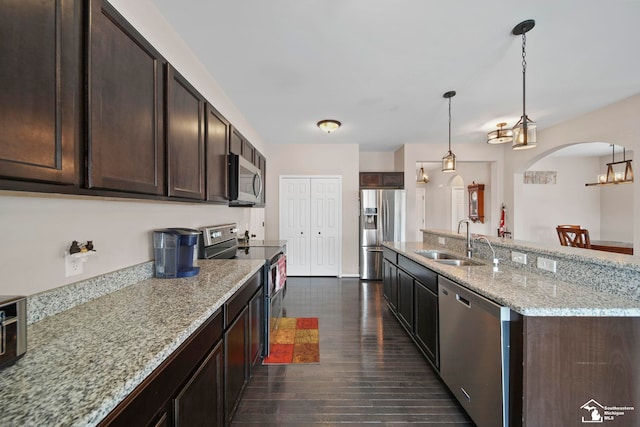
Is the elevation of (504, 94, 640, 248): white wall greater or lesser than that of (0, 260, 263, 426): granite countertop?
greater

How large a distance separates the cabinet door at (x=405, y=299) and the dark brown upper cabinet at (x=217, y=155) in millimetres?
2014

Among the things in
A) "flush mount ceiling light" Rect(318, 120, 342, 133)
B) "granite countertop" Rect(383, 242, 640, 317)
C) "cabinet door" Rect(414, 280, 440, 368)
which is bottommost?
"cabinet door" Rect(414, 280, 440, 368)

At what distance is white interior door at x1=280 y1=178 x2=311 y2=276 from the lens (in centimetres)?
529

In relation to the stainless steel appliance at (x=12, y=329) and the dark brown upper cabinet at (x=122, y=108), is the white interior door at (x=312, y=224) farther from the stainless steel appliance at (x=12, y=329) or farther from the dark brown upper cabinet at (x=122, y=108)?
the stainless steel appliance at (x=12, y=329)

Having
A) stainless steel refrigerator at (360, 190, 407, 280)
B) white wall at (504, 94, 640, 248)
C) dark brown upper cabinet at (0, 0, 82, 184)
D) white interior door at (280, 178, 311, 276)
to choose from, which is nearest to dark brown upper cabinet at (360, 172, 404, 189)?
stainless steel refrigerator at (360, 190, 407, 280)

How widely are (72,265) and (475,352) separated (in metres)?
2.17

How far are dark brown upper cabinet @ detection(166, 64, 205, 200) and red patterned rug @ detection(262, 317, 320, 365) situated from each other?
5.29ft

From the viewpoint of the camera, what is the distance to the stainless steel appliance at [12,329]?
2.30 ft

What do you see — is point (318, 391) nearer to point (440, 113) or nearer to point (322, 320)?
point (322, 320)

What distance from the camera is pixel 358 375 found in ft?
6.97

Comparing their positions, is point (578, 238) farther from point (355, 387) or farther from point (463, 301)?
point (355, 387)

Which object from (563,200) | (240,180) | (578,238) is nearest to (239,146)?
(240,180)

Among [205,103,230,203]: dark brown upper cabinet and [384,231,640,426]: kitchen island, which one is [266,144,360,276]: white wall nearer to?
[205,103,230,203]: dark brown upper cabinet

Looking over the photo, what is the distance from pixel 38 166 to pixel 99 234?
2.33 feet
